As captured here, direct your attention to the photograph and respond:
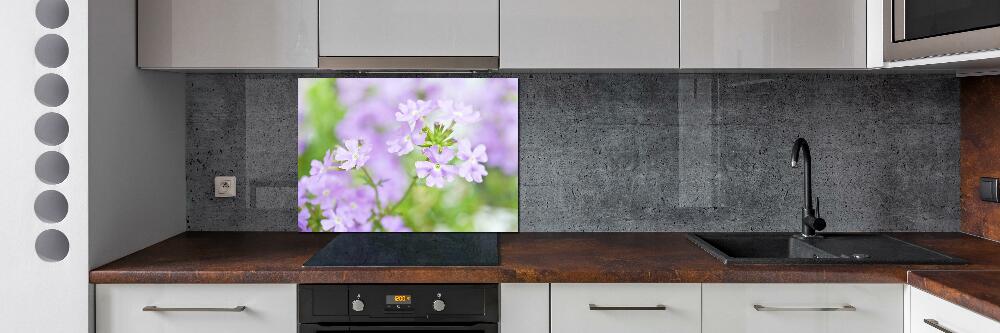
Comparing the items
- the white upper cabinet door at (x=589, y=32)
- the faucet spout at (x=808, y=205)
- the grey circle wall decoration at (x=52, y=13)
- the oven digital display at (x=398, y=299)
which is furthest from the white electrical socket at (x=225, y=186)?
the faucet spout at (x=808, y=205)

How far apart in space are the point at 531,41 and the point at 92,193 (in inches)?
49.0

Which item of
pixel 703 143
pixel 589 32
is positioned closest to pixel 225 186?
pixel 589 32

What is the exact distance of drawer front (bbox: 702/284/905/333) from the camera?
1869 mm

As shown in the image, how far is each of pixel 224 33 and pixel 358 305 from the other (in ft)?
2.96

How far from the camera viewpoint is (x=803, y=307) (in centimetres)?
188

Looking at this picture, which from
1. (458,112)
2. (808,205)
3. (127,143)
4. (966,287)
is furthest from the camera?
(458,112)

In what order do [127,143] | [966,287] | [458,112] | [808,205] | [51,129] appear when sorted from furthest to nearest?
[458,112], [808,205], [127,143], [51,129], [966,287]

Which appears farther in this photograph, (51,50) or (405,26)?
(405,26)

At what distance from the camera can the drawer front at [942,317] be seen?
1.54m

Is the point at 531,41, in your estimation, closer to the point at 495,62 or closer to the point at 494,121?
the point at 495,62

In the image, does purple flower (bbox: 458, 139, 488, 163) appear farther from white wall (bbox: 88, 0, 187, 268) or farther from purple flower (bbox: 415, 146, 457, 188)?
white wall (bbox: 88, 0, 187, 268)

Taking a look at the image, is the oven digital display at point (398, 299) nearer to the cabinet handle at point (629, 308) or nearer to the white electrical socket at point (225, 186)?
the cabinet handle at point (629, 308)

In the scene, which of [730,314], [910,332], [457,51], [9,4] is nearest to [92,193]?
[9,4]

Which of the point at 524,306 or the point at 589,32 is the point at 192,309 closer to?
the point at 524,306
